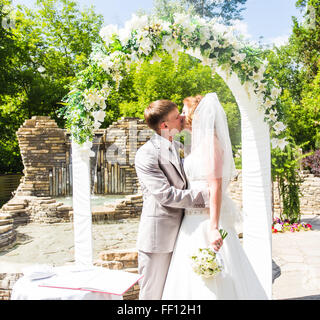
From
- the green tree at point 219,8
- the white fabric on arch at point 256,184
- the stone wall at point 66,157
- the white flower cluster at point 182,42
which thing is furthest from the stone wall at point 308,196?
the green tree at point 219,8

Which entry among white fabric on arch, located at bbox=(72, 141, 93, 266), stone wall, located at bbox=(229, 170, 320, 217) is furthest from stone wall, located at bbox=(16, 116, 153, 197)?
white fabric on arch, located at bbox=(72, 141, 93, 266)

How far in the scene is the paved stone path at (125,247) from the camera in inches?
145

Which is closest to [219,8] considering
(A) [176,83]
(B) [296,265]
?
(A) [176,83]

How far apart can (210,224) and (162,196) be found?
15.0 inches

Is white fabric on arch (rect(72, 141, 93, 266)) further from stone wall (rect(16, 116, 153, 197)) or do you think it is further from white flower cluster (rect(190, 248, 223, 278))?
stone wall (rect(16, 116, 153, 197))

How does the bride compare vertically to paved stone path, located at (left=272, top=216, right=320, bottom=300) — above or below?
above

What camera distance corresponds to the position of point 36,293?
1.76m

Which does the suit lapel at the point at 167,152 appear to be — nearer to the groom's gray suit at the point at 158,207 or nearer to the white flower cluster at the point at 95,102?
the groom's gray suit at the point at 158,207

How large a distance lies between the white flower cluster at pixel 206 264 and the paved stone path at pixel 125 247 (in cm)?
169

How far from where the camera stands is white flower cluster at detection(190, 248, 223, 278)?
2008 mm

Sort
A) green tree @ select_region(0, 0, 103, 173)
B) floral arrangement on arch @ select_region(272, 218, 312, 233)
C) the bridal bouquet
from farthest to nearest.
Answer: green tree @ select_region(0, 0, 103, 173)
floral arrangement on arch @ select_region(272, 218, 312, 233)
the bridal bouquet

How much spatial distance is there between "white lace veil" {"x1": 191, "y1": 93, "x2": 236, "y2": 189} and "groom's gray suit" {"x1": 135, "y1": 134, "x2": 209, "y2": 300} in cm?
16
